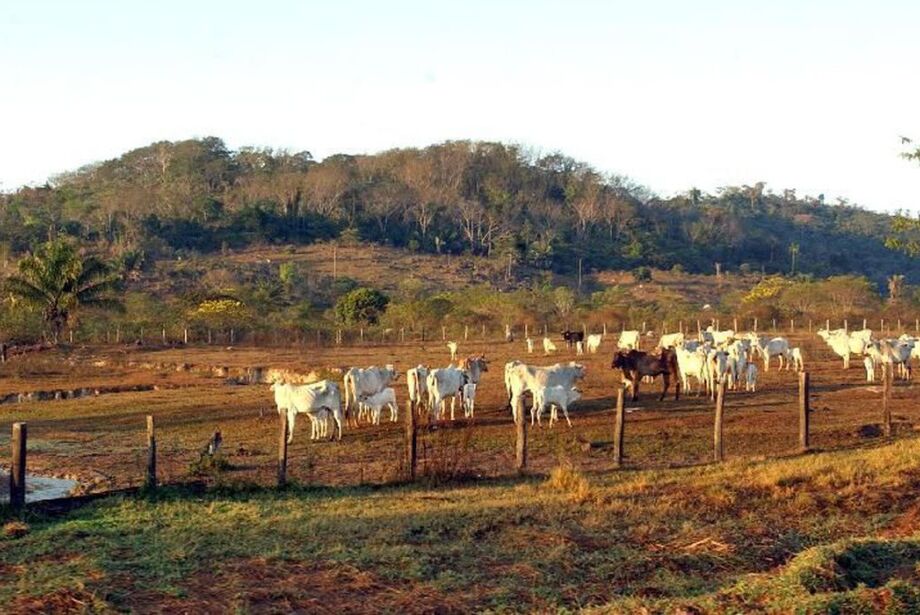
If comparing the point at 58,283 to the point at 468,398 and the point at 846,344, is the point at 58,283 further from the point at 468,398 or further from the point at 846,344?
the point at 846,344

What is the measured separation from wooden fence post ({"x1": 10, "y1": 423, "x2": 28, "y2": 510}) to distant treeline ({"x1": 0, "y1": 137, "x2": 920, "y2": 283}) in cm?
7294

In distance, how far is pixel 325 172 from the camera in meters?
112

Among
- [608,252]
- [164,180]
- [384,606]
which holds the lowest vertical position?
[384,606]

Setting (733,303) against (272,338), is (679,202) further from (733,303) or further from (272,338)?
(272,338)

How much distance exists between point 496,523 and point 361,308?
51.2 metres

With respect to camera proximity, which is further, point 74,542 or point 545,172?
point 545,172

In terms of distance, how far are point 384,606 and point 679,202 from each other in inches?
5414

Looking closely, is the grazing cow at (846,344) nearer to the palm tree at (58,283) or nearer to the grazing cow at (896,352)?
the grazing cow at (896,352)

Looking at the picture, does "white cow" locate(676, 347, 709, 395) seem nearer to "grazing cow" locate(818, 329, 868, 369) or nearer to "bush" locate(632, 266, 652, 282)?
"grazing cow" locate(818, 329, 868, 369)

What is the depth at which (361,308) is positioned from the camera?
6425cm

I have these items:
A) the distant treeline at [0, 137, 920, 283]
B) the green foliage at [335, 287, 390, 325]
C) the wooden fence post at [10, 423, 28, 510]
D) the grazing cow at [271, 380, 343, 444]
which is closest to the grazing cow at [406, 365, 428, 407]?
the grazing cow at [271, 380, 343, 444]

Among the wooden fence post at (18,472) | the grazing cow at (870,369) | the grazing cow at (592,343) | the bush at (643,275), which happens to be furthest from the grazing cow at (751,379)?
the bush at (643,275)

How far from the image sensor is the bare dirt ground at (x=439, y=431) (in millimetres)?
19625

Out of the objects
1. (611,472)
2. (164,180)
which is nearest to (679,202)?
(164,180)
